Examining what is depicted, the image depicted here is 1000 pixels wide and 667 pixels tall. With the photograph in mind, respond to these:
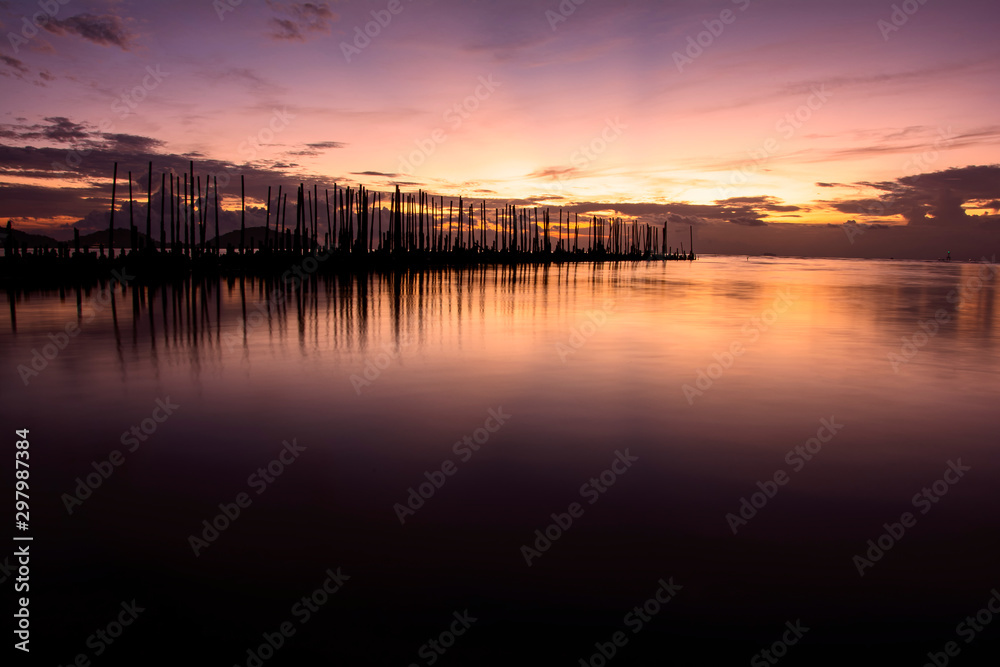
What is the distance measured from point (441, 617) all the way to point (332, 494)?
2.25 meters

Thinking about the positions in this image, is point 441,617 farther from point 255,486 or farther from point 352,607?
point 255,486

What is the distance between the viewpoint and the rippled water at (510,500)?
380 centimetres

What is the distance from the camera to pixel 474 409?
899 cm

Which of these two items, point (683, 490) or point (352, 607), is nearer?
point (352, 607)

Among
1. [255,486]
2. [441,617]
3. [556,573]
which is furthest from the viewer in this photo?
[255,486]

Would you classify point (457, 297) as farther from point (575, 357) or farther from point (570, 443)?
point (570, 443)

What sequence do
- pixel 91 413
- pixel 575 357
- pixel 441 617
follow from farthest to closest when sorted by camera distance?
pixel 575 357 < pixel 91 413 < pixel 441 617

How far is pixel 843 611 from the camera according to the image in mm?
3992

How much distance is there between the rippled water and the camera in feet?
12.5

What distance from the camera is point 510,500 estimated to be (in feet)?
18.5

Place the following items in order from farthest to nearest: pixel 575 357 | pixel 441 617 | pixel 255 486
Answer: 1. pixel 575 357
2. pixel 255 486
3. pixel 441 617

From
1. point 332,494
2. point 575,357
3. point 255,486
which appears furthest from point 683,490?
point 575,357

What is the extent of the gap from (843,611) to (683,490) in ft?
6.56

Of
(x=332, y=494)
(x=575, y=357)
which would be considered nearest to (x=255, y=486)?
(x=332, y=494)
